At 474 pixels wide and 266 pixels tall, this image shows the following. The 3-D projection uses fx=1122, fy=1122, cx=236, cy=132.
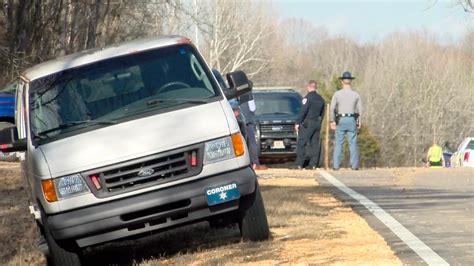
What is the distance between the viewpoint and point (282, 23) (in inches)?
4053

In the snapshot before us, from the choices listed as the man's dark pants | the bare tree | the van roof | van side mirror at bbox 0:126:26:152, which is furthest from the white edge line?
the bare tree

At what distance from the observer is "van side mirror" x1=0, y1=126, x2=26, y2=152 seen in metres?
10.1

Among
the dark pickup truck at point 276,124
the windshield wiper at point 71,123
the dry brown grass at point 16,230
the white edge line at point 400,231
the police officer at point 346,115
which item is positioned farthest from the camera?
the dark pickup truck at point 276,124

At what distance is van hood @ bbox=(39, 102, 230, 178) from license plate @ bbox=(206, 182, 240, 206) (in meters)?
0.43

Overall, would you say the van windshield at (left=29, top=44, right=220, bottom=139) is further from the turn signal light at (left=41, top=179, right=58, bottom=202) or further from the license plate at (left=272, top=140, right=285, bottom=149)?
the license plate at (left=272, top=140, right=285, bottom=149)

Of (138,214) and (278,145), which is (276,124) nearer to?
(278,145)

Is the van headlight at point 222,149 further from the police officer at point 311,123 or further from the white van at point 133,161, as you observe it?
the police officer at point 311,123

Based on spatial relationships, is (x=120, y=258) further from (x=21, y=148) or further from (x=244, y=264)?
(x=244, y=264)

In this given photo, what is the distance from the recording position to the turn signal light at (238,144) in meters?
9.62

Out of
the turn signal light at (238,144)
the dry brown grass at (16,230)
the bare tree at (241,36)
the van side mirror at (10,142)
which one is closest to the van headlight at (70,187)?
the van side mirror at (10,142)

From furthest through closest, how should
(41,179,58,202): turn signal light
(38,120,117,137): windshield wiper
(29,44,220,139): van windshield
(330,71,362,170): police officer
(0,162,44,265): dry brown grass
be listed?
(330,71,362,170): police officer
(0,162,44,265): dry brown grass
(29,44,220,139): van windshield
(38,120,117,137): windshield wiper
(41,179,58,202): turn signal light

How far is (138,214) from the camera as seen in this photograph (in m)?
9.35

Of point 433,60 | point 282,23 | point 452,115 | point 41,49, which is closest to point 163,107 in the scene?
point 41,49

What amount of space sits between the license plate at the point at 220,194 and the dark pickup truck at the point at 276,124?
18.6 meters
